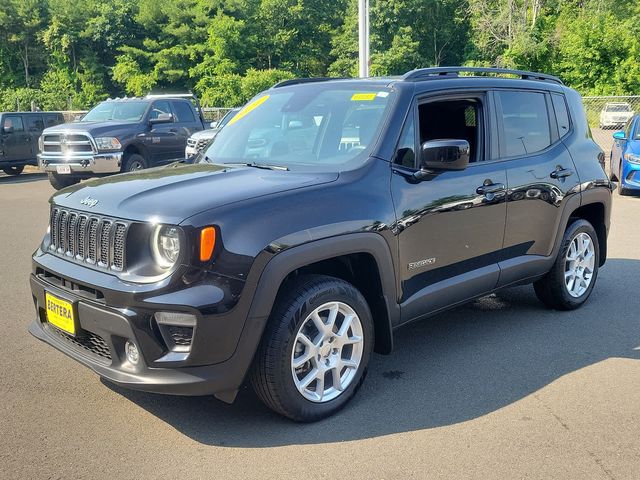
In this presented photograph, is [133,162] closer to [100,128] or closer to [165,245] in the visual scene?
[100,128]

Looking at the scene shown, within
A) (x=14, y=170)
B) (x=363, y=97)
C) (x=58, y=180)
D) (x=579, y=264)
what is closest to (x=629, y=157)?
(x=579, y=264)

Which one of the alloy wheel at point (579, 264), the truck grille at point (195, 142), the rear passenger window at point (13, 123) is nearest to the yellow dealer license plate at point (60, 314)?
the alloy wheel at point (579, 264)

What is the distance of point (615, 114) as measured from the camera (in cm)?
2961

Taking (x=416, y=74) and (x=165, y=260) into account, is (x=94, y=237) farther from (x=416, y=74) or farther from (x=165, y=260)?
(x=416, y=74)

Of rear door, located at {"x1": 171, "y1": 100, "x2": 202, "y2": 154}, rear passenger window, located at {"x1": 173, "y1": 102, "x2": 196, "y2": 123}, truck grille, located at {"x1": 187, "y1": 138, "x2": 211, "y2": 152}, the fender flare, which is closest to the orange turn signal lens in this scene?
the fender flare

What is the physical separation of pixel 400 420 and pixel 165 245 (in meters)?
1.59

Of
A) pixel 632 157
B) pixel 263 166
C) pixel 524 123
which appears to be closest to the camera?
pixel 263 166

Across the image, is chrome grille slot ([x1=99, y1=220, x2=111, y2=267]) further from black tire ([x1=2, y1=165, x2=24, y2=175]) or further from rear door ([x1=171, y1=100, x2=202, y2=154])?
black tire ([x1=2, y1=165, x2=24, y2=175])

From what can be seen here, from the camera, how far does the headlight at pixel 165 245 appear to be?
3.14m

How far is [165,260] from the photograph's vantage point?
3.18m

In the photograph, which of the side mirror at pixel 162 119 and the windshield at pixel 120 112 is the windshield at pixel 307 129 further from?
the windshield at pixel 120 112

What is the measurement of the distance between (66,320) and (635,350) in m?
3.77

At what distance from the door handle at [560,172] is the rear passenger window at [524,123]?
0.67 ft

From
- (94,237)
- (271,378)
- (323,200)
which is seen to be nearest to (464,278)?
(323,200)
